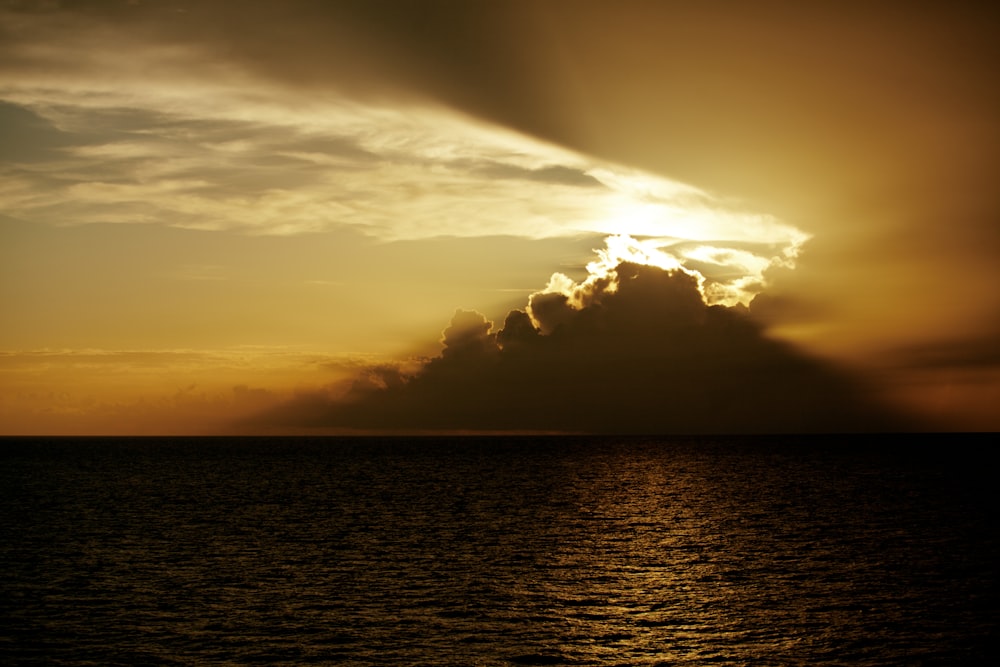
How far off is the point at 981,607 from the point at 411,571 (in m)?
31.5

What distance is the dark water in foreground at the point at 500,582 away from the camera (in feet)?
121

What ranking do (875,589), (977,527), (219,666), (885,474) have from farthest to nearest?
(885,474)
(977,527)
(875,589)
(219,666)

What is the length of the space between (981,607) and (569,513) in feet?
166

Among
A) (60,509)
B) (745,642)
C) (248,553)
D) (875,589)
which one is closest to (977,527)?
(875,589)

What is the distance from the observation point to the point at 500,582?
5059 centimetres

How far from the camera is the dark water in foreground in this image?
36.9m

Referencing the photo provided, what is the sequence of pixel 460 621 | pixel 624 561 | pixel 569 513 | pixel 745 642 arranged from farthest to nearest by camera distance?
pixel 569 513 < pixel 624 561 < pixel 460 621 < pixel 745 642

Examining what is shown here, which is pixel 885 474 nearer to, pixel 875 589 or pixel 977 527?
pixel 977 527

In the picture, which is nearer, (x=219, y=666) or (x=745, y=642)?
(x=219, y=666)

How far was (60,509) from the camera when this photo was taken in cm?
→ 9506

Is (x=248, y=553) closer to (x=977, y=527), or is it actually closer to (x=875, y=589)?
(x=875, y=589)

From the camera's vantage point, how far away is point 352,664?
34.6 meters

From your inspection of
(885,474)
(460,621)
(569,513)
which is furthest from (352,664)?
(885,474)

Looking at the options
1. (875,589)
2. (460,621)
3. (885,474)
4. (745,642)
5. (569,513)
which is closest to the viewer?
(745,642)
